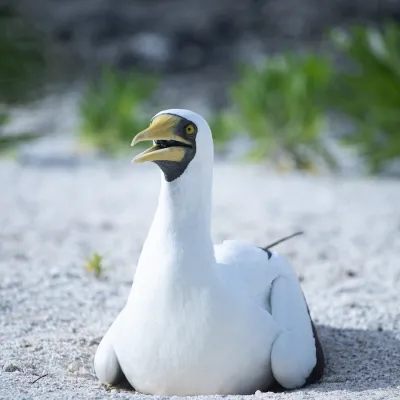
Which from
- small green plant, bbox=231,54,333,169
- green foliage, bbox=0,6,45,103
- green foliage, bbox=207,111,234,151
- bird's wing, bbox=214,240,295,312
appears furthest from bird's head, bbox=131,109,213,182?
green foliage, bbox=207,111,234,151

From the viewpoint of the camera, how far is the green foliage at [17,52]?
5797 millimetres

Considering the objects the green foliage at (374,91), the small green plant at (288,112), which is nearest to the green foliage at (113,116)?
the small green plant at (288,112)

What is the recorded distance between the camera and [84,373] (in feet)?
11.5

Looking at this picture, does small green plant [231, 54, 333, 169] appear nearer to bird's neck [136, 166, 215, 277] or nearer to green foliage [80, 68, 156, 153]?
green foliage [80, 68, 156, 153]

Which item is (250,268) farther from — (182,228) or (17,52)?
(17,52)

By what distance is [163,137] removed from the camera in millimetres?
2963

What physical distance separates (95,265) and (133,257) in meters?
0.75

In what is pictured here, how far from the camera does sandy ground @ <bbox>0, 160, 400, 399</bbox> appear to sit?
11.4ft

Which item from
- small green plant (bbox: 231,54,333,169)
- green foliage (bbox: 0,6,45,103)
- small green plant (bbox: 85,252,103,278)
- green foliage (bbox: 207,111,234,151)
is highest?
green foliage (bbox: 0,6,45,103)

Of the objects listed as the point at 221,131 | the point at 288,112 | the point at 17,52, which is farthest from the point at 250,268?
the point at 221,131

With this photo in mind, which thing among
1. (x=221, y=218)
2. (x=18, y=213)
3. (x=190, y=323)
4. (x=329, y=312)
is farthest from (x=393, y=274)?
(x=18, y=213)

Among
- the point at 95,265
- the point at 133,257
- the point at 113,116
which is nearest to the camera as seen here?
the point at 95,265

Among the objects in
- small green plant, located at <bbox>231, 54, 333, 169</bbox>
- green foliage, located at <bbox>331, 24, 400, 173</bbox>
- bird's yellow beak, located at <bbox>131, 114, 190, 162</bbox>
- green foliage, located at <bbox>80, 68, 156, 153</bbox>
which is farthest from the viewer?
green foliage, located at <bbox>80, 68, 156, 153</bbox>

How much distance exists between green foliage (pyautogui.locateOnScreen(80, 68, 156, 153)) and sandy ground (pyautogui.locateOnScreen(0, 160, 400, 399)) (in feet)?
2.47
